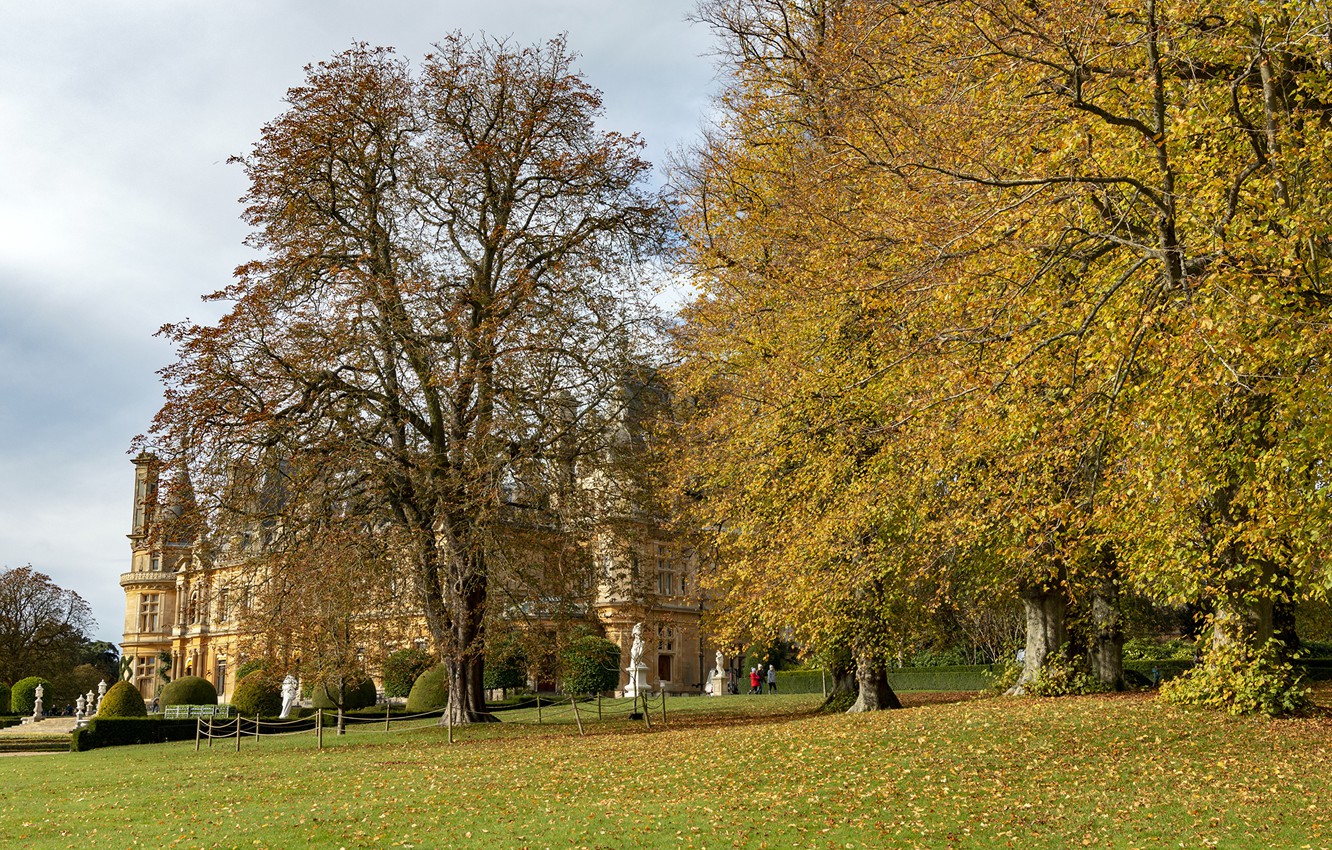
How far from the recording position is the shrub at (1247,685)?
54.0ft

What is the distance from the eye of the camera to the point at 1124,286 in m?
11.5

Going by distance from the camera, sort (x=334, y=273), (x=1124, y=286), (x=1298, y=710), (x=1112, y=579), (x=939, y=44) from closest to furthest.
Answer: (x=1124, y=286), (x=939, y=44), (x=1298, y=710), (x=1112, y=579), (x=334, y=273)

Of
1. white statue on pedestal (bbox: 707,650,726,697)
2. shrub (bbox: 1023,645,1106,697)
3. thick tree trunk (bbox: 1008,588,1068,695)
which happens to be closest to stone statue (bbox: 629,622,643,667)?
white statue on pedestal (bbox: 707,650,726,697)

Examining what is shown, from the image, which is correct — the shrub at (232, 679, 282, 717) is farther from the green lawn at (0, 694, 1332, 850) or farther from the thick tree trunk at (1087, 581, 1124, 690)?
the thick tree trunk at (1087, 581, 1124, 690)

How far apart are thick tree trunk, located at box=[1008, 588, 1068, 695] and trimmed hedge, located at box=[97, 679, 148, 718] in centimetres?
2675

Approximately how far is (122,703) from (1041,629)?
27.9 metres

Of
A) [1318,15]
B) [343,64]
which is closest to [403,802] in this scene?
[1318,15]

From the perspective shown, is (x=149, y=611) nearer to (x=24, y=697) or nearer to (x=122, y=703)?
(x=24, y=697)

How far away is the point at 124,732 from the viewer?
95.1ft

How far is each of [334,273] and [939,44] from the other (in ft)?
46.6

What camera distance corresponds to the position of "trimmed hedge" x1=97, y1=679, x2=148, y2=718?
35.1m

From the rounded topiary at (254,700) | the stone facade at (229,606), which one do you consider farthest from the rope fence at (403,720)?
the rounded topiary at (254,700)

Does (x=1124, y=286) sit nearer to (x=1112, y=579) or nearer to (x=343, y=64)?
(x=1112, y=579)

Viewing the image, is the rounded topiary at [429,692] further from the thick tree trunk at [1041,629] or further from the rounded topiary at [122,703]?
the thick tree trunk at [1041,629]
